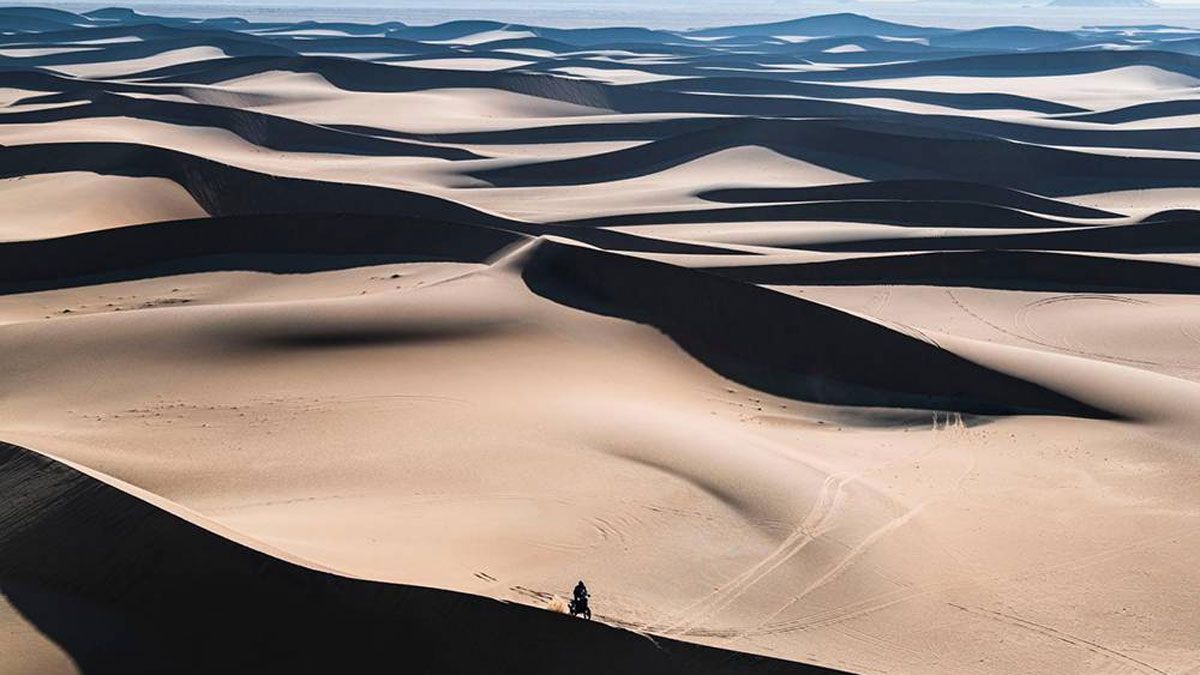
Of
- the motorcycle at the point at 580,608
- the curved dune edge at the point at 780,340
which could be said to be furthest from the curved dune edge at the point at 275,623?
the curved dune edge at the point at 780,340

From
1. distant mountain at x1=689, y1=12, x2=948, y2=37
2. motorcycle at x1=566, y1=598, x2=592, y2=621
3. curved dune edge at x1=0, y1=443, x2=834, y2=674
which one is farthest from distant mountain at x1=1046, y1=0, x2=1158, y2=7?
curved dune edge at x1=0, y1=443, x2=834, y2=674

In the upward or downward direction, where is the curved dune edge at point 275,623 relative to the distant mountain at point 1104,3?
downward

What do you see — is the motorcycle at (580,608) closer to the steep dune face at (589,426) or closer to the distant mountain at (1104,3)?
the steep dune face at (589,426)

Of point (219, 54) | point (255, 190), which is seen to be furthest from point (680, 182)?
point (219, 54)

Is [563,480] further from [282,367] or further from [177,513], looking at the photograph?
[282,367]

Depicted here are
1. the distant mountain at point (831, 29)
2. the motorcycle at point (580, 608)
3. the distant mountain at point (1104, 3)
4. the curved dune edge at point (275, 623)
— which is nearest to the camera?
the curved dune edge at point (275, 623)

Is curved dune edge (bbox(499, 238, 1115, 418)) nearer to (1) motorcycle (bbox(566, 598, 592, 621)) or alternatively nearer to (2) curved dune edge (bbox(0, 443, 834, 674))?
(1) motorcycle (bbox(566, 598, 592, 621))

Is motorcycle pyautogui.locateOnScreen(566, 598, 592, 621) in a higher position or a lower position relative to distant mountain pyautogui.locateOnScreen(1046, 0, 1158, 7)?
lower
